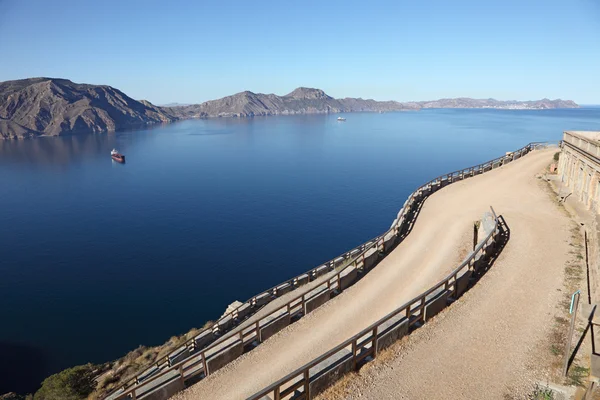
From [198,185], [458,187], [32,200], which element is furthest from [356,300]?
[32,200]

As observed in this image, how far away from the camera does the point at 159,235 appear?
55750 mm

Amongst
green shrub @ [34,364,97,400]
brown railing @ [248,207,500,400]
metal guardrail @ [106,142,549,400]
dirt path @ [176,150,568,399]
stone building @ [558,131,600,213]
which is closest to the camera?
brown railing @ [248,207,500,400]

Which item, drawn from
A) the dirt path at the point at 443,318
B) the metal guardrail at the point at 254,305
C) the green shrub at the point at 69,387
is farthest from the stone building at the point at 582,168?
the green shrub at the point at 69,387

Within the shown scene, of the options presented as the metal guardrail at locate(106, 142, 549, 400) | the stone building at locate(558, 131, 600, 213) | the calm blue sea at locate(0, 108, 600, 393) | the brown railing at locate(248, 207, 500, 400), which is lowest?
the calm blue sea at locate(0, 108, 600, 393)

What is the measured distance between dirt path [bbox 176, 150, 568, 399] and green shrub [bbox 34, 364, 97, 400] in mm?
12860

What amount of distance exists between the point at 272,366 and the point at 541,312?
34.7ft

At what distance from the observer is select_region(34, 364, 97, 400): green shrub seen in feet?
67.3

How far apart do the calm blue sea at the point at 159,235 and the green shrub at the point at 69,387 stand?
28.5 ft

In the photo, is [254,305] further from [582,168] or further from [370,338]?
[582,168]

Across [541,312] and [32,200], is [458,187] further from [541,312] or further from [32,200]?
[32,200]

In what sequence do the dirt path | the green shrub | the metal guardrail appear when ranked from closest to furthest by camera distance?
the dirt path, the metal guardrail, the green shrub

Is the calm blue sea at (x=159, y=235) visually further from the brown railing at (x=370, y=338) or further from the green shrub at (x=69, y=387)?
the brown railing at (x=370, y=338)

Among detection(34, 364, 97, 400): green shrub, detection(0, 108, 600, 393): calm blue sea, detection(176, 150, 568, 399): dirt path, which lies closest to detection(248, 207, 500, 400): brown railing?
detection(176, 150, 568, 399): dirt path

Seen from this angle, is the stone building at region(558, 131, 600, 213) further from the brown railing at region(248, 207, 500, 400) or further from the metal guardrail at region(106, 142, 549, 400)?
the brown railing at region(248, 207, 500, 400)
